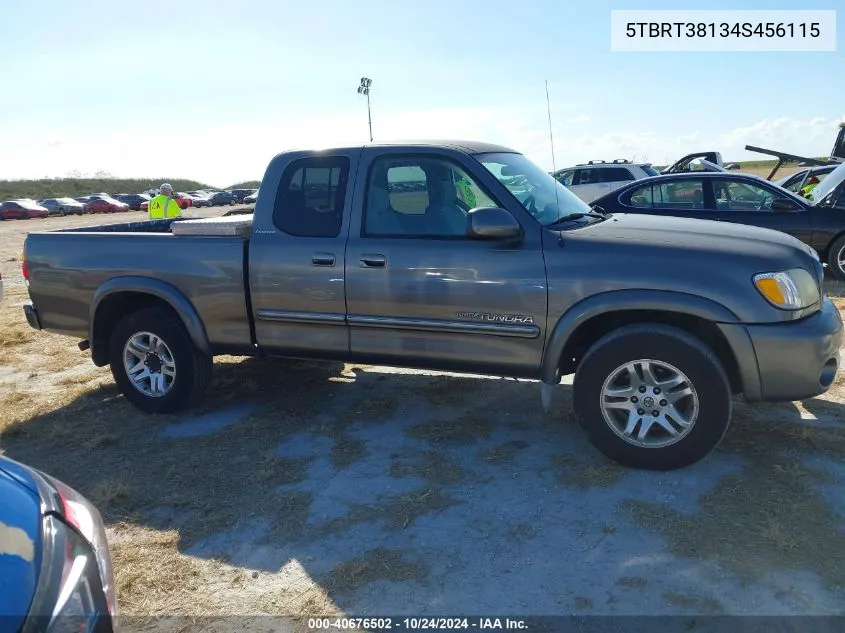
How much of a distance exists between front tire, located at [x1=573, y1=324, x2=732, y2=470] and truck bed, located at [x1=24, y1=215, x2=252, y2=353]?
242 centimetres

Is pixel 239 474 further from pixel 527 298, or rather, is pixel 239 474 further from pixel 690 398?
pixel 690 398

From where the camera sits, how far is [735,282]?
142 inches

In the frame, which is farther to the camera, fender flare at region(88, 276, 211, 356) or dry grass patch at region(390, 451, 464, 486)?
fender flare at region(88, 276, 211, 356)

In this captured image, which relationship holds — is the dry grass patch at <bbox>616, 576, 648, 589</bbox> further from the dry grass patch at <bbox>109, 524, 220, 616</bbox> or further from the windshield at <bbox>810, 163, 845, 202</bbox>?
the windshield at <bbox>810, 163, 845, 202</bbox>

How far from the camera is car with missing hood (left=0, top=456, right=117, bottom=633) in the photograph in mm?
1716

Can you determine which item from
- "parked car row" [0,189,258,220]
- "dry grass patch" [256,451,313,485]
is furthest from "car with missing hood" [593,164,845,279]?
"parked car row" [0,189,258,220]

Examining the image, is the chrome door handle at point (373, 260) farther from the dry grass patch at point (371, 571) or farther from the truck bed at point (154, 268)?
the dry grass patch at point (371, 571)

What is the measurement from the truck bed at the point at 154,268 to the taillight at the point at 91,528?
2511 mm

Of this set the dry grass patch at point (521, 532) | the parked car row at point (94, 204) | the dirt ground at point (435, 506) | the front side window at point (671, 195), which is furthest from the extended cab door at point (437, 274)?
the parked car row at point (94, 204)

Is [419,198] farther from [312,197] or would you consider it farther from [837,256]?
[837,256]

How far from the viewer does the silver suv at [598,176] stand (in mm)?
16547

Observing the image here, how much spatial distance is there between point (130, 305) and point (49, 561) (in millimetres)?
3685

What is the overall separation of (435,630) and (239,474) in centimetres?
188

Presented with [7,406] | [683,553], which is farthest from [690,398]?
[7,406]
